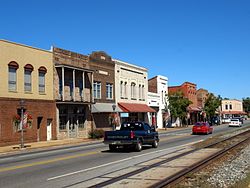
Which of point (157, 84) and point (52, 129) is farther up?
point (157, 84)

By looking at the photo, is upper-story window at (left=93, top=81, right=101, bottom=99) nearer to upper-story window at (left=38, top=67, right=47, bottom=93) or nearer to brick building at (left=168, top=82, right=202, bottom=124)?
upper-story window at (left=38, top=67, right=47, bottom=93)

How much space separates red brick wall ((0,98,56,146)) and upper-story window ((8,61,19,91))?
46.6 inches

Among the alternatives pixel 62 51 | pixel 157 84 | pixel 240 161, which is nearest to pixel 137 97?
pixel 157 84

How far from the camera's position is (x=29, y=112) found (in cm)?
3484

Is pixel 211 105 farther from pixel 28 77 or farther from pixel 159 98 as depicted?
pixel 28 77

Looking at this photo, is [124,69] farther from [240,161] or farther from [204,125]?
[240,161]

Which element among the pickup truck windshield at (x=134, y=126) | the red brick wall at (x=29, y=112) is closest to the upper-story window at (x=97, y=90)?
the red brick wall at (x=29, y=112)

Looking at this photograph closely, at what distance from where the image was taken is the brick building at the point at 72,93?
38844mm

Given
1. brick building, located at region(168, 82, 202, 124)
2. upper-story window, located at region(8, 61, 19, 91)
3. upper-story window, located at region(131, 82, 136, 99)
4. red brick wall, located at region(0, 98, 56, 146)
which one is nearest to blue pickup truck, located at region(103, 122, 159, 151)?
red brick wall, located at region(0, 98, 56, 146)

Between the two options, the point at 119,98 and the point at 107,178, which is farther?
the point at 119,98

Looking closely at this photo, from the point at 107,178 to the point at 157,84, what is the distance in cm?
5561

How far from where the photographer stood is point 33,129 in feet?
116

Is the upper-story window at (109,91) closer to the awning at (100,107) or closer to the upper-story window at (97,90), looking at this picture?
the awning at (100,107)

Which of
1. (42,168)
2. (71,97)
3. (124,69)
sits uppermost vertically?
(124,69)
